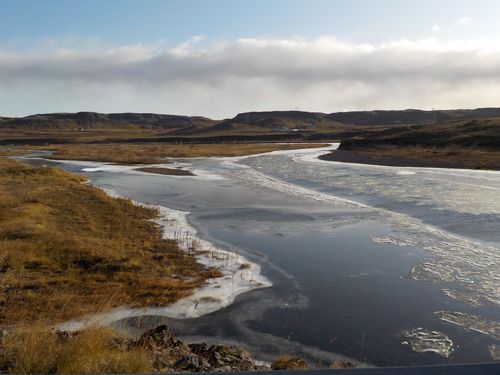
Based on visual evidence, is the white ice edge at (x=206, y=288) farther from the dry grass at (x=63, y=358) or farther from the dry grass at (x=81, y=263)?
the dry grass at (x=63, y=358)

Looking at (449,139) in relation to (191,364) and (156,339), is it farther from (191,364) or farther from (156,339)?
(191,364)

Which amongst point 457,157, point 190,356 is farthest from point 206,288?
point 457,157

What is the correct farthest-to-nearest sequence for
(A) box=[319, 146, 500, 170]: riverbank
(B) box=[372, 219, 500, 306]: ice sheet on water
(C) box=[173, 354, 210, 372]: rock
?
(A) box=[319, 146, 500, 170]: riverbank
(B) box=[372, 219, 500, 306]: ice sheet on water
(C) box=[173, 354, 210, 372]: rock

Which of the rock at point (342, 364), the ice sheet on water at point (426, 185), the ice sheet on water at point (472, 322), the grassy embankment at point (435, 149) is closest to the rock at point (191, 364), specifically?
the rock at point (342, 364)

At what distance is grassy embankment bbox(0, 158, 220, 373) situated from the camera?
A: 5547 millimetres

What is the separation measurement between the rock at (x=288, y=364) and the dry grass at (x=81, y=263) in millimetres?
3759

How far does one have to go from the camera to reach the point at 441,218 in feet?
69.9

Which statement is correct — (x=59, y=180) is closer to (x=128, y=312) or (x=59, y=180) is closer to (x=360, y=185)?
(x=360, y=185)

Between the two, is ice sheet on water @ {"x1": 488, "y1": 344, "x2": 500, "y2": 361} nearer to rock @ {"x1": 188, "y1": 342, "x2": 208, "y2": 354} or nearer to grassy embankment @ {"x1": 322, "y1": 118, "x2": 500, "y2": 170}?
rock @ {"x1": 188, "y1": 342, "x2": 208, "y2": 354}

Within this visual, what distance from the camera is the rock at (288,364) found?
7.61 metres

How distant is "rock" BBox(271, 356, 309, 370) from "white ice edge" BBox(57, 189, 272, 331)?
2.85 meters

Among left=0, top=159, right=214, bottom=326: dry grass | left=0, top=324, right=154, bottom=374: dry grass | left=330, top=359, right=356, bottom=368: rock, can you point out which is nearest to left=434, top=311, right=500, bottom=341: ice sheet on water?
left=330, top=359, right=356, bottom=368: rock

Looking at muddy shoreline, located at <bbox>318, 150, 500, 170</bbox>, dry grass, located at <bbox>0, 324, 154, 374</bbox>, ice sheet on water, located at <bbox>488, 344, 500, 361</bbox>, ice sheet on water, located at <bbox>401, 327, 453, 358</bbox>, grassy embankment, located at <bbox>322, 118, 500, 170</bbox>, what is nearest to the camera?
dry grass, located at <bbox>0, 324, 154, 374</bbox>

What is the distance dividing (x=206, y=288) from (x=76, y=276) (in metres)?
3.30
